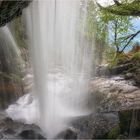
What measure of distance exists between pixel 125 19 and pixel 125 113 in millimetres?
10691

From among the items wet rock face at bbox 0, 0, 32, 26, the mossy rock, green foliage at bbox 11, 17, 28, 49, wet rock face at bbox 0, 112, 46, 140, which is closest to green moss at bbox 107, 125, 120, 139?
the mossy rock

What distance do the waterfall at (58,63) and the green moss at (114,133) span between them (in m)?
1.71

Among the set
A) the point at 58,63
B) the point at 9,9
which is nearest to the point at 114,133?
the point at 9,9

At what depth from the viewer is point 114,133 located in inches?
489

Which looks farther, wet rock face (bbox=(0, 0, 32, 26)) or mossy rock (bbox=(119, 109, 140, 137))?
mossy rock (bbox=(119, 109, 140, 137))

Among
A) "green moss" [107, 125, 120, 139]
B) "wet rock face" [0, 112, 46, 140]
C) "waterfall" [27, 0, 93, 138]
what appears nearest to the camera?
"wet rock face" [0, 112, 46, 140]

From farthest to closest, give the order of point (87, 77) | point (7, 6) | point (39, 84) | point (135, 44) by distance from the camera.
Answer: point (135, 44)
point (87, 77)
point (39, 84)
point (7, 6)

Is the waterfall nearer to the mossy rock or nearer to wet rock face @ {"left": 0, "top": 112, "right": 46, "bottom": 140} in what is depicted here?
wet rock face @ {"left": 0, "top": 112, "right": 46, "bottom": 140}

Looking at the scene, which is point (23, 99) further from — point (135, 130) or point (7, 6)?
point (7, 6)

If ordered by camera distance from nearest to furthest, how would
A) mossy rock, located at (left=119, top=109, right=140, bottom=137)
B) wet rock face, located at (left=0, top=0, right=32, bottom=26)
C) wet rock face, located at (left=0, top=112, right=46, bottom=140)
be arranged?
wet rock face, located at (left=0, top=0, right=32, bottom=26), wet rock face, located at (left=0, top=112, right=46, bottom=140), mossy rock, located at (left=119, top=109, right=140, bottom=137)

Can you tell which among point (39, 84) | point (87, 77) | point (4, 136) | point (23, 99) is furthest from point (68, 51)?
point (4, 136)

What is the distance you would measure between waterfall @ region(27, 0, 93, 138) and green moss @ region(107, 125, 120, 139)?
5.62 feet

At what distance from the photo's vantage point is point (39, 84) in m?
14.7

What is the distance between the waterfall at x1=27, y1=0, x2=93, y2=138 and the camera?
44.2 ft
